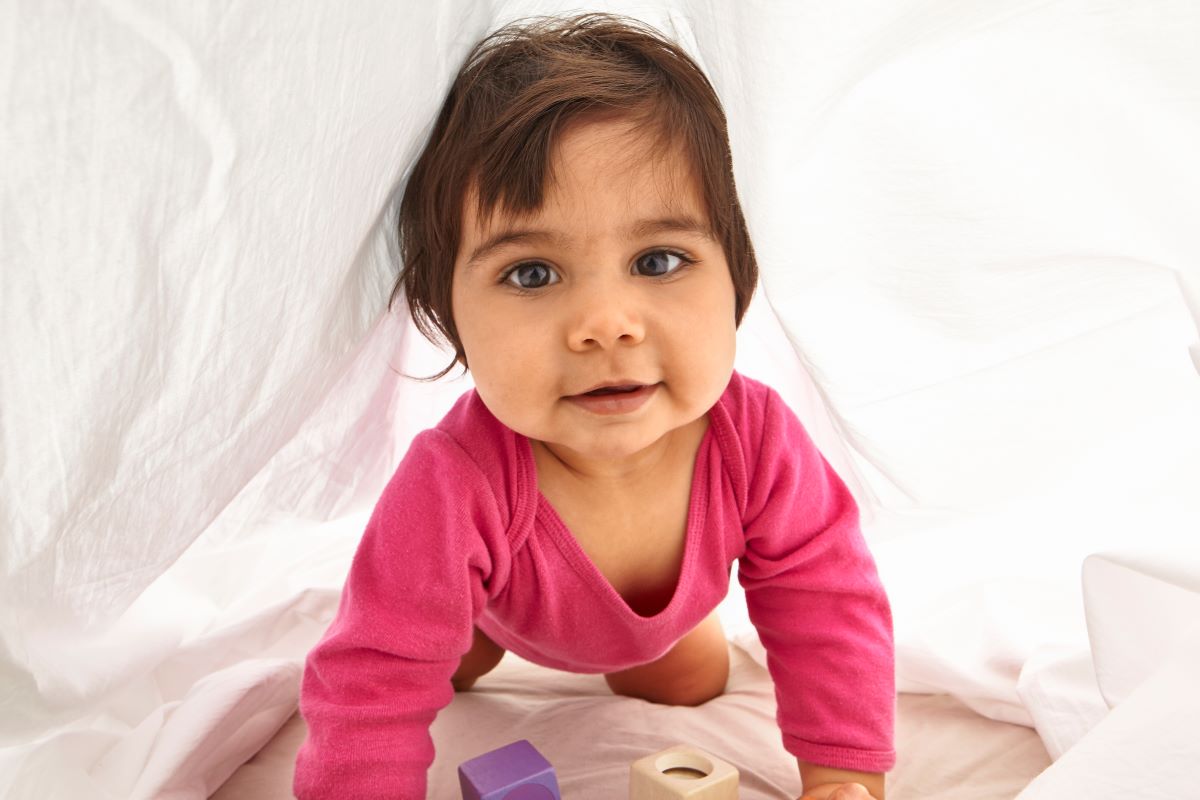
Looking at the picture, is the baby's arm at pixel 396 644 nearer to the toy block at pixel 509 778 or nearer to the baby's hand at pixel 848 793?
the toy block at pixel 509 778

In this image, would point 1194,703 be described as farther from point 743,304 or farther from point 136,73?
point 136,73

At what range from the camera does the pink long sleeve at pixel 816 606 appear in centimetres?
94

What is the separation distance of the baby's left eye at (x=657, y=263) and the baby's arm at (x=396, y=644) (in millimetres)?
220

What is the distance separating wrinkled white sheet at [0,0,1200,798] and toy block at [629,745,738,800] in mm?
242

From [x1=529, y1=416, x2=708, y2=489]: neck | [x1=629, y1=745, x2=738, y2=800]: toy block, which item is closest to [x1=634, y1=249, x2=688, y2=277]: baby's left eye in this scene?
[x1=529, y1=416, x2=708, y2=489]: neck

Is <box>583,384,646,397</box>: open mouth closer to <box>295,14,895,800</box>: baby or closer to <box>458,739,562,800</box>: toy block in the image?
<box>295,14,895,800</box>: baby

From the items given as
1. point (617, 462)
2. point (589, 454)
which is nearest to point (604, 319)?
point (589, 454)

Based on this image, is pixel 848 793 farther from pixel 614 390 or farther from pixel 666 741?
pixel 614 390

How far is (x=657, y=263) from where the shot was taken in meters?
0.86

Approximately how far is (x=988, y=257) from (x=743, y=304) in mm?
220

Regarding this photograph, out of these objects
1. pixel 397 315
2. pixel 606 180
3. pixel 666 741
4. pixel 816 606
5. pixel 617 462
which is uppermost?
pixel 606 180

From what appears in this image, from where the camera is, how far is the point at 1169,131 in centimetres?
78

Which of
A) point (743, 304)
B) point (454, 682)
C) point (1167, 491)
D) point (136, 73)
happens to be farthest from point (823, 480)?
point (136, 73)

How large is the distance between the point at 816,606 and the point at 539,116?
467 mm
